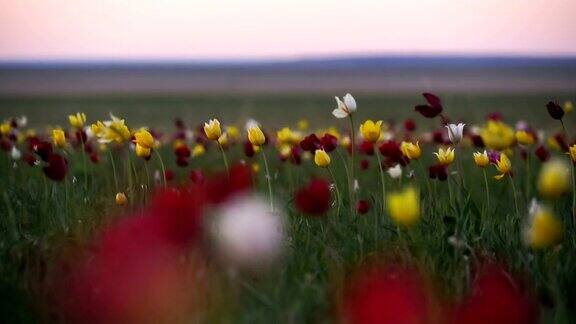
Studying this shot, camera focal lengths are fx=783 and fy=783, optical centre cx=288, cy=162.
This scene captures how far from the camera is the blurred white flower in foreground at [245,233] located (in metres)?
1.94

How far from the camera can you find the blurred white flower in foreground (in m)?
1.94

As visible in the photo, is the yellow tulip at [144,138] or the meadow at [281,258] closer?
the meadow at [281,258]

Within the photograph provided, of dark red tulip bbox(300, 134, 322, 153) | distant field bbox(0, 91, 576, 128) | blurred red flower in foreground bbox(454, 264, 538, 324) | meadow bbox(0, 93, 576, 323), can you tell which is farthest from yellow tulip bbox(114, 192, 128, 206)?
distant field bbox(0, 91, 576, 128)

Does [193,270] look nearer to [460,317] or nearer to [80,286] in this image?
[80,286]

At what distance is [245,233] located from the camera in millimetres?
1971

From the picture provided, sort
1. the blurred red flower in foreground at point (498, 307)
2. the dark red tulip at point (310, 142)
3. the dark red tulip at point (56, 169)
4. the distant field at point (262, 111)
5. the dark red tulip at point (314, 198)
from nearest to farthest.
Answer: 1. the blurred red flower in foreground at point (498, 307)
2. the dark red tulip at point (314, 198)
3. the dark red tulip at point (56, 169)
4. the dark red tulip at point (310, 142)
5. the distant field at point (262, 111)

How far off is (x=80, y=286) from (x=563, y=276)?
1.55m

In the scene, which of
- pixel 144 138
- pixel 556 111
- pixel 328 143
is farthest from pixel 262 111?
pixel 556 111

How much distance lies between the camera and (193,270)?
2357 mm

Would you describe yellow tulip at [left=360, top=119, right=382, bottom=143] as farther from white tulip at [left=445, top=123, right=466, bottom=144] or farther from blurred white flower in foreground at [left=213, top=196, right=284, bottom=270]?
blurred white flower in foreground at [left=213, top=196, right=284, bottom=270]

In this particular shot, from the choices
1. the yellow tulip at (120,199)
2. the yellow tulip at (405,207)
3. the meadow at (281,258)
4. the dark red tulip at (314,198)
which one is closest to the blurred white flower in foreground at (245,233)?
the meadow at (281,258)

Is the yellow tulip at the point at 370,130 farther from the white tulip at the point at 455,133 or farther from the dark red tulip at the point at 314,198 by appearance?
the dark red tulip at the point at 314,198

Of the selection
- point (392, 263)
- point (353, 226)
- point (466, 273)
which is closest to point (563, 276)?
point (466, 273)

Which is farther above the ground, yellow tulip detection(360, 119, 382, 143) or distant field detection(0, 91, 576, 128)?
yellow tulip detection(360, 119, 382, 143)
